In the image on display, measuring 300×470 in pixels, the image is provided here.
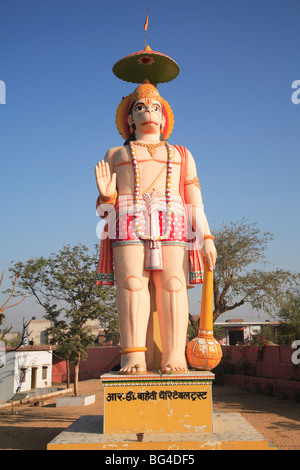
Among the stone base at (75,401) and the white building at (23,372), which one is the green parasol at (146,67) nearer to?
the stone base at (75,401)

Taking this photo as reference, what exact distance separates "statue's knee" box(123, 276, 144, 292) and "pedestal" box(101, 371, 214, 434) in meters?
0.96

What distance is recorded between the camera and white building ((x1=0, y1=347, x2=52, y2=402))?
1617cm

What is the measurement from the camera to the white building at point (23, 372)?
16.2 meters

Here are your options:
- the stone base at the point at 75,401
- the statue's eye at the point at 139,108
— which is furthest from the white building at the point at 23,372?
A: the statue's eye at the point at 139,108

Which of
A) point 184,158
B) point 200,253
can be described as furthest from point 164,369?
point 184,158

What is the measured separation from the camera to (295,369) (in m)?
13.0

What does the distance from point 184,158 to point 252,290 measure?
38.2 feet

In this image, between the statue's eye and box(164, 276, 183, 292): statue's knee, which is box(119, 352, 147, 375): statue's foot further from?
the statue's eye

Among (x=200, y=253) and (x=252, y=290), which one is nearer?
(x=200, y=253)

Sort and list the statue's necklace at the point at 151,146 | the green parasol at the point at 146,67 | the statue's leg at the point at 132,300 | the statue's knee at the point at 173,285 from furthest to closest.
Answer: the green parasol at the point at 146,67 < the statue's necklace at the point at 151,146 < the statue's knee at the point at 173,285 < the statue's leg at the point at 132,300

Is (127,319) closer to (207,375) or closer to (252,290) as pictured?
(207,375)

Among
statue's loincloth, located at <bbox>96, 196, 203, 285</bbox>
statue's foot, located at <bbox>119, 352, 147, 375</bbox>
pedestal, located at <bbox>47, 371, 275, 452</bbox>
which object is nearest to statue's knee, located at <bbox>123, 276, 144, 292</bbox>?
statue's loincloth, located at <bbox>96, 196, 203, 285</bbox>

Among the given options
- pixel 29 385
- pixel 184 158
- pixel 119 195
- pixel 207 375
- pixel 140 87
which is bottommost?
pixel 29 385

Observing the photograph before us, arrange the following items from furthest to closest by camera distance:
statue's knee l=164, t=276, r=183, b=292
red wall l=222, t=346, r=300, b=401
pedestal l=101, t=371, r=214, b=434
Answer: red wall l=222, t=346, r=300, b=401, statue's knee l=164, t=276, r=183, b=292, pedestal l=101, t=371, r=214, b=434
